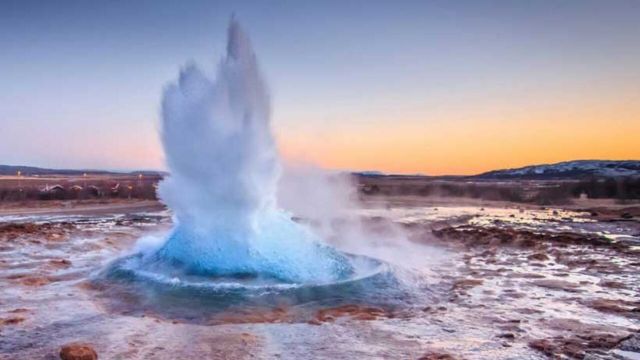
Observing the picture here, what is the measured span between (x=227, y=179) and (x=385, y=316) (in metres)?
3.96

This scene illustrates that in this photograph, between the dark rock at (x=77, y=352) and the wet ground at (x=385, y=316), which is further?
the wet ground at (x=385, y=316)

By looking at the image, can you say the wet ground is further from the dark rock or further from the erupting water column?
the erupting water column

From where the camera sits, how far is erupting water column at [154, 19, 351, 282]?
973 cm

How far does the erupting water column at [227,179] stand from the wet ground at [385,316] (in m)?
1.59

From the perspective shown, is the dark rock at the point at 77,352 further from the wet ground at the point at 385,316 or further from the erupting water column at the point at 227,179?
the erupting water column at the point at 227,179

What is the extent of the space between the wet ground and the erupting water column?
1590mm

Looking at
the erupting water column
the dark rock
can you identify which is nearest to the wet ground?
the dark rock

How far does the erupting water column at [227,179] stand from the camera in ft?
31.9

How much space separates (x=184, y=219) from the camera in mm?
10477

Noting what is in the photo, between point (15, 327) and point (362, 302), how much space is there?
458 cm

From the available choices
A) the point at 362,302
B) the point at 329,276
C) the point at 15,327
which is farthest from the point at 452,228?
the point at 15,327

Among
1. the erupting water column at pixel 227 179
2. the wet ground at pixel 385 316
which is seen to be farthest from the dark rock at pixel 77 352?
the erupting water column at pixel 227 179

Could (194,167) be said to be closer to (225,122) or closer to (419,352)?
(225,122)

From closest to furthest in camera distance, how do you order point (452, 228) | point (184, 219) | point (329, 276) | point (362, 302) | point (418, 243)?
1. point (362, 302)
2. point (329, 276)
3. point (184, 219)
4. point (418, 243)
5. point (452, 228)
